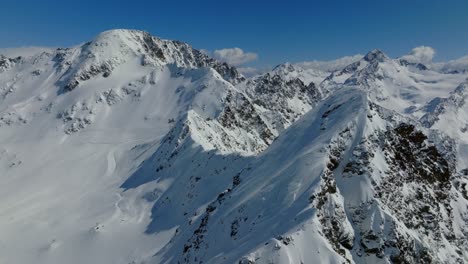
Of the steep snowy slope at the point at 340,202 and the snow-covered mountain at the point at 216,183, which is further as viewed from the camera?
the snow-covered mountain at the point at 216,183

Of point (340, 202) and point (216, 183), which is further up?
point (216, 183)

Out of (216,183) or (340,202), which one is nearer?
(340,202)

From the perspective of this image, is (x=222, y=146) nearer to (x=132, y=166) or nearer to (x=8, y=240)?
(x=132, y=166)

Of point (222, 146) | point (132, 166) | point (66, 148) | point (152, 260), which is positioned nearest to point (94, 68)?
point (66, 148)

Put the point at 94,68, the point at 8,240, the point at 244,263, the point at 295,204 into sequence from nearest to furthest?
the point at 244,263
the point at 295,204
the point at 8,240
the point at 94,68

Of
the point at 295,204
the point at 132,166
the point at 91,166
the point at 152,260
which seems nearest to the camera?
the point at 295,204

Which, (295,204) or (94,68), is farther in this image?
(94,68)

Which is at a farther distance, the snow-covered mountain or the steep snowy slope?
the snow-covered mountain

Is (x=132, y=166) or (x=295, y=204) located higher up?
(x=132, y=166)
